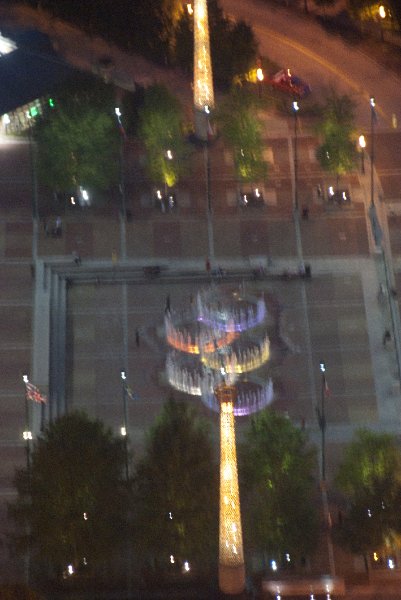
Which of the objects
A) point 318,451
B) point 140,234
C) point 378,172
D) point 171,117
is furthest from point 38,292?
point 378,172

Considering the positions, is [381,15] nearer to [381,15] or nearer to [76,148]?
[381,15]

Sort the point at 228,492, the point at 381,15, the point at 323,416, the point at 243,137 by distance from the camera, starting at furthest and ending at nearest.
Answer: the point at 381,15 → the point at 243,137 → the point at 323,416 → the point at 228,492

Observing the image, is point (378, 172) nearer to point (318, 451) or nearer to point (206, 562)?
point (318, 451)

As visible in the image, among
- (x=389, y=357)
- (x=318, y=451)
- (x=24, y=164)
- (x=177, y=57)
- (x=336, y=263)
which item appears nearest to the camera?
(x=318, y=451)

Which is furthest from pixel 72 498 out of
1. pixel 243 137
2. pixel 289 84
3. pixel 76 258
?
pixel 289 84

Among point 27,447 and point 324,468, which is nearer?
point 27,447

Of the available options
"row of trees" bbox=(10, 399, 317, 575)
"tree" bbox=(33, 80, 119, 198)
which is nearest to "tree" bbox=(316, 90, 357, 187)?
"tree" bbox=(33, 80, 119, 198)

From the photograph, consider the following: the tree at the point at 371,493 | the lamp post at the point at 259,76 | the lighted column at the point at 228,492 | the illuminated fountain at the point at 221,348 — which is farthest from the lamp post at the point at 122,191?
the tree at the point at 371,493
